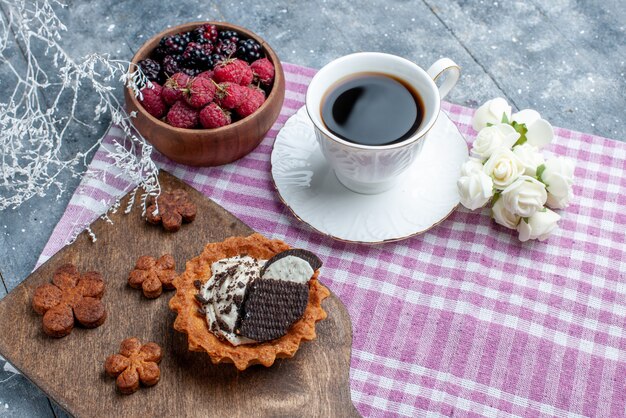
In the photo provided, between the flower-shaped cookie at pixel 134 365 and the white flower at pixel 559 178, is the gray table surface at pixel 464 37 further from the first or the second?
the flower-shaped cookie at pixel 134 365

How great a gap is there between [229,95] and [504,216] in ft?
2.22

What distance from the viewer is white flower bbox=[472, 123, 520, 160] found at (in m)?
1.76

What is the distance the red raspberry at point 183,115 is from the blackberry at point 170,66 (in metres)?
0.10

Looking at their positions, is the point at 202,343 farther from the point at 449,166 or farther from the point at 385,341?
the point at 449,166

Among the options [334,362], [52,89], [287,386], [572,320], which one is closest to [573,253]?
[572,320]

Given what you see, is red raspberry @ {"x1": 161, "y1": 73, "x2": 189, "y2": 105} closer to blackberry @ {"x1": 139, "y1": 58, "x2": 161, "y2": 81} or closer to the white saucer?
blackberry @ {"x1": 139, "y1": 58, "x2": 161, "y2": 81}

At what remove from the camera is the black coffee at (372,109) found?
171 centimetres

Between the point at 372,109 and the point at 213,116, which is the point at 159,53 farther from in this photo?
the point at 372,109

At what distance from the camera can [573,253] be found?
1775 millimetres

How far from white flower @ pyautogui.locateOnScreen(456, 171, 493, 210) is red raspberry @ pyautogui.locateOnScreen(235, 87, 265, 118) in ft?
1.61

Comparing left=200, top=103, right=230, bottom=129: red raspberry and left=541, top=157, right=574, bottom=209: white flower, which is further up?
left=200, top=103, right=230, bottom=129: red raspberry

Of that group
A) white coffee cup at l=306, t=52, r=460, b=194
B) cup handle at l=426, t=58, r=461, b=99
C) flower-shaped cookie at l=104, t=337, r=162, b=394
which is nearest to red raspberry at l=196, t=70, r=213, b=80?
white coffee cup at l=306, t=52, r=460, b=194

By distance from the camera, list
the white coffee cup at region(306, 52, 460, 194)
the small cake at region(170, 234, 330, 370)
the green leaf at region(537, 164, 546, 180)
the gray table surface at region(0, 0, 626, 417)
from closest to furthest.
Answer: the small cake at region(170, 234, 330, 370)
the white coffee cup at region(306, 52, 460, 194)
the green leaf at region(537, 164, 546, 180)
the gray table surface at region(0, 0, 626, 417)

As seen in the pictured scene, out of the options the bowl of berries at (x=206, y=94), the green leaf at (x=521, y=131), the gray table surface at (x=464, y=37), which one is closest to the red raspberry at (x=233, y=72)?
the bowl of berries at (x=206, y=94)
